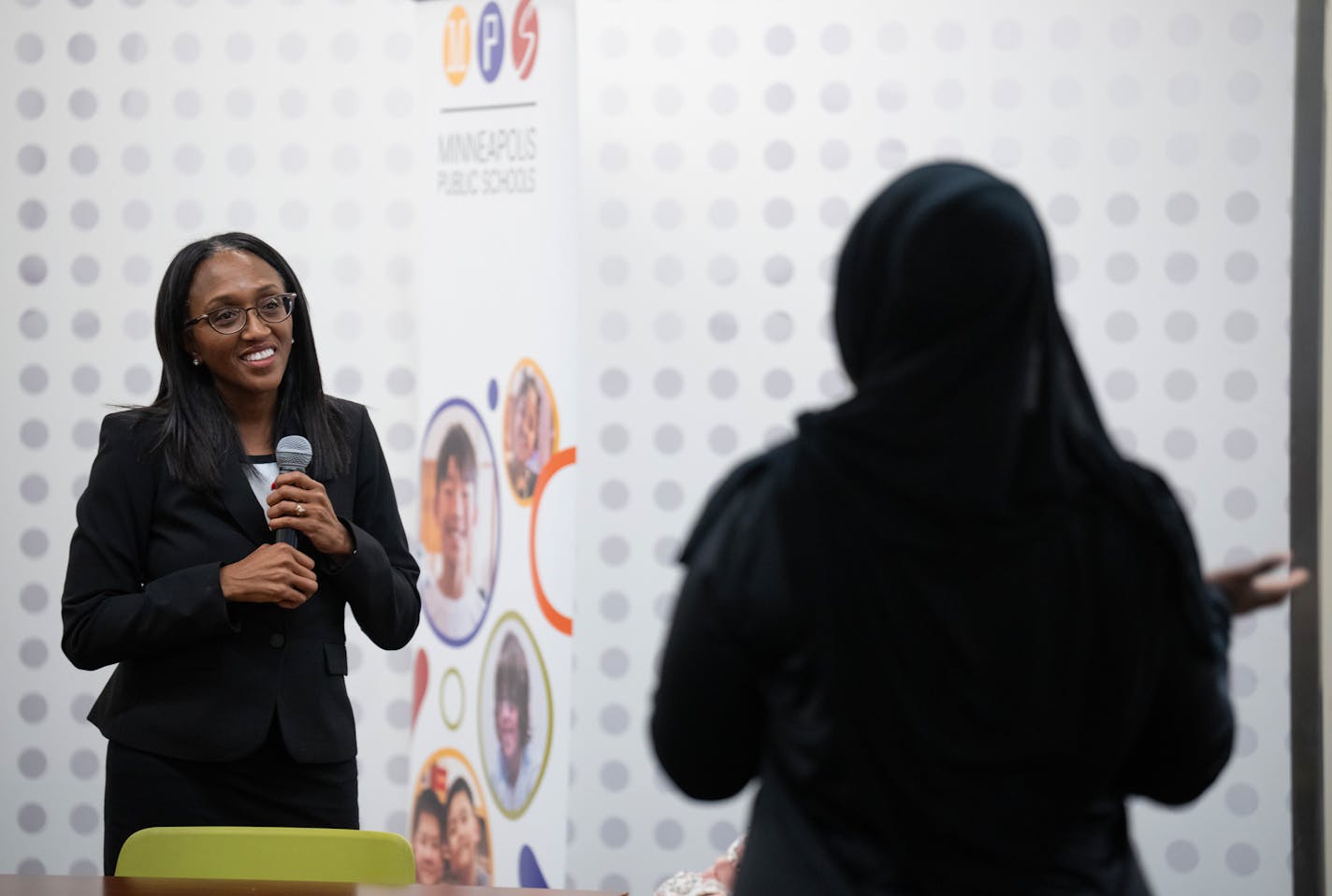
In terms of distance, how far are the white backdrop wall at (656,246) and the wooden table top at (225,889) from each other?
2254 mm

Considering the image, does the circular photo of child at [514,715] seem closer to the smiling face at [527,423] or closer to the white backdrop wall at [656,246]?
the smiling face at [527,423]

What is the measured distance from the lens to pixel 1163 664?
131 cm

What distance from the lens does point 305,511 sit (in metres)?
2.44

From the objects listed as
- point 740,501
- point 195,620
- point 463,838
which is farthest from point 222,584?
point 740,501

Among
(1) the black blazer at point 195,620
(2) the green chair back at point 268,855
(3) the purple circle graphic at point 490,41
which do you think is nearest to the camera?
(2) the green chair back at point 268,855

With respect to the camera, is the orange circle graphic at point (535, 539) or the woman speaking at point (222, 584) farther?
the orange circle graphic at point (535, 539)

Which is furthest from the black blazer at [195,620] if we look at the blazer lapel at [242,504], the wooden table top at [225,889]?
the wooden table top at [225,889]

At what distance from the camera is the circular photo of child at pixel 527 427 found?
124 inches

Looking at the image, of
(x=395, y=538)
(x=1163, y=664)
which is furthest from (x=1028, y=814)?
(x=395, y=538)

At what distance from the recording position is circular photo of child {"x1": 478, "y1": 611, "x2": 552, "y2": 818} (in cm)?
318

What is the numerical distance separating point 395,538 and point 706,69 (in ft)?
6.86

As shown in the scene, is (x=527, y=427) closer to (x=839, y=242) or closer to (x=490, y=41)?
(x=490, y=41)

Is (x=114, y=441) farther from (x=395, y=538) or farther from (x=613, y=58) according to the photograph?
(x=613, y=58)

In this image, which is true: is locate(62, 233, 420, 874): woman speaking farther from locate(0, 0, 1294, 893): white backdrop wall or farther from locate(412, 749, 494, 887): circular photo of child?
locate(0, 0, 1294, 893): white backdrop wall
